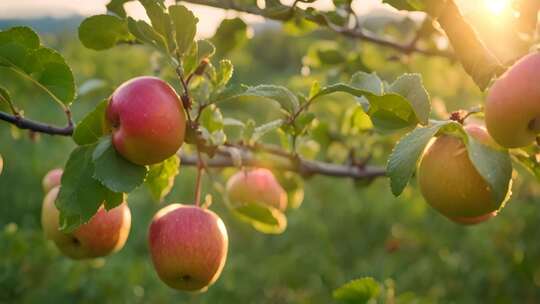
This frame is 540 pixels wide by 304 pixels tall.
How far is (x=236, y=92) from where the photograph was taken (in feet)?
2.89

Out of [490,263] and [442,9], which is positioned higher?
[442,9]

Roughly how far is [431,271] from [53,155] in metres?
2.60

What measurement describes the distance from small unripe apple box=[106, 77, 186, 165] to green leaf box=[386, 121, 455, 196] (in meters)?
0.28

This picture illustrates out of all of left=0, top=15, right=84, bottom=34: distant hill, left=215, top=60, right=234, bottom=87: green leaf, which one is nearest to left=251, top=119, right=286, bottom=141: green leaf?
left=215, top=60, right=234, bottom=87: green leaf

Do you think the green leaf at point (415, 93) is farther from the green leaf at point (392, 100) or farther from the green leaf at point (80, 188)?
the green leaf at point (80, 188)

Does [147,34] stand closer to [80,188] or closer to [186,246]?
[80,188]

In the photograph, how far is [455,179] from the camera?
2.59 ft

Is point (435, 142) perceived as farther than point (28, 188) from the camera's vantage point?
No

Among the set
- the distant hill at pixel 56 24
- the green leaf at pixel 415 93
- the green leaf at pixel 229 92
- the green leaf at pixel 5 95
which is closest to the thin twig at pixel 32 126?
the green leaf at pixel 5 95

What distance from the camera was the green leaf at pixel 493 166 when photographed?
2.23ft

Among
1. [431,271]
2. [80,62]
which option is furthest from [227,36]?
[80,62]

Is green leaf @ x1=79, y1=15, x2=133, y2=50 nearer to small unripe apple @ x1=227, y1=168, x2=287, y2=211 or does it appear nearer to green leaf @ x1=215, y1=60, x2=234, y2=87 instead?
green leaf @ x1=215, y1=60, x2=234, y2=87

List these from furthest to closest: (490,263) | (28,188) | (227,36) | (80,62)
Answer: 1. (80,62)
2. (28,188)
3. (490,263)
4. (227,36)

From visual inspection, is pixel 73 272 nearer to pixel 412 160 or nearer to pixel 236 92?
pixel 236 92
